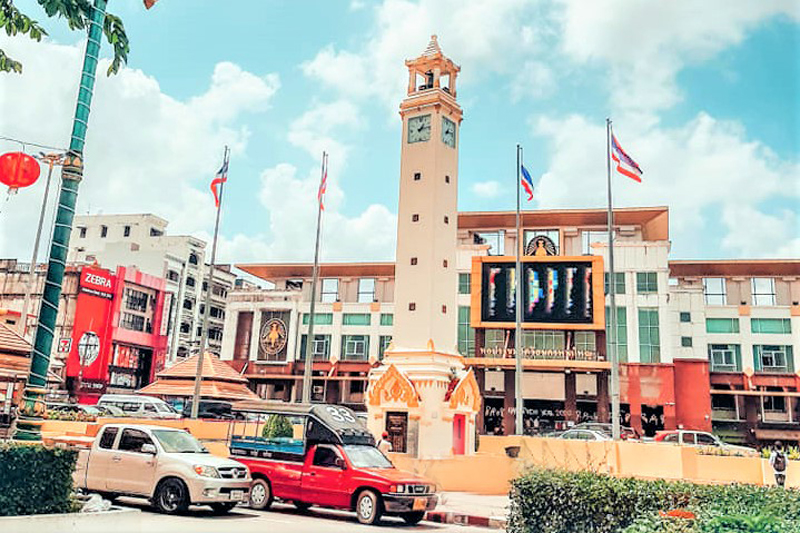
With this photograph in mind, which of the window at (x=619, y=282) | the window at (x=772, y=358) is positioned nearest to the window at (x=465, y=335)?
the window at (x=619, y=282)

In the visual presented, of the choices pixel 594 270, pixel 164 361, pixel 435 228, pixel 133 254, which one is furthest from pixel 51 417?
pixel 133 254

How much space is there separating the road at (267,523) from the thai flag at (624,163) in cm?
1683

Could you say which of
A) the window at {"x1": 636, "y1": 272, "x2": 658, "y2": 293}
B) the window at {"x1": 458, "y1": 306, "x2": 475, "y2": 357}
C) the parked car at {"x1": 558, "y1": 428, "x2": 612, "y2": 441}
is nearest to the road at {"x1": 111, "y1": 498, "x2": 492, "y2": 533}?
the parked car at {"x1": 558, "y1": 428, "x2": 612, "y2": 441}

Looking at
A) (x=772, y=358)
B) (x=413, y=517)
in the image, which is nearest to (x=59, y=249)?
(x=413, y=517)

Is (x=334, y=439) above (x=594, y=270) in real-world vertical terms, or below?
below

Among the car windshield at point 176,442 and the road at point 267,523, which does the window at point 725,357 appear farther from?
the car windshield at point 176,442

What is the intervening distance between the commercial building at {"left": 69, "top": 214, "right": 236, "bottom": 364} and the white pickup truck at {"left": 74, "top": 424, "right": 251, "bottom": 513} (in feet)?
191

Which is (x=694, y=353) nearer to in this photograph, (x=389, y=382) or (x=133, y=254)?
(x=389, y=382)

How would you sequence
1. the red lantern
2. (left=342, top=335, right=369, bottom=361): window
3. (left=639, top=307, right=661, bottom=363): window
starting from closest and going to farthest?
1. the red lantern
2. (left=639, top=307, right=661, bottom=363): window
3. (left=342, top=335, right=369, bottom=361): window

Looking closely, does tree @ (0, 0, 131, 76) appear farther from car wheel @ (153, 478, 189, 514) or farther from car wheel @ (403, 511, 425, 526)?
car wheel @ (403, 511, 425, 526)

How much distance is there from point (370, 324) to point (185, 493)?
4884 cm

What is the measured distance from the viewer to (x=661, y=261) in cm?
5303

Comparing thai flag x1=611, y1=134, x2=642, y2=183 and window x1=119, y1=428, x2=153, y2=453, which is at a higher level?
thai flag x1=611, y1=134, x2=642, y2=183

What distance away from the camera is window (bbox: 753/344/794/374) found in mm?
53875
